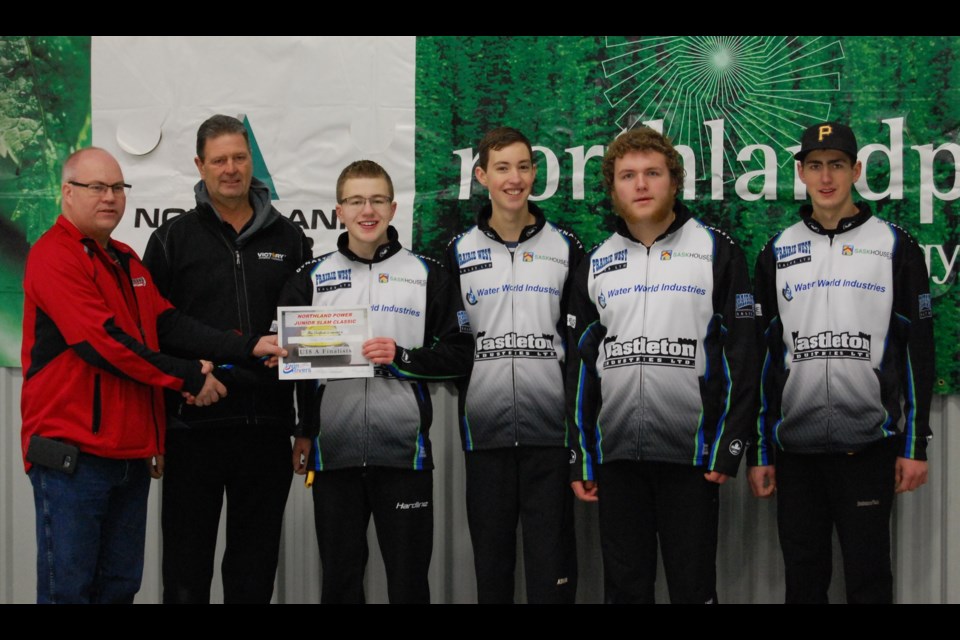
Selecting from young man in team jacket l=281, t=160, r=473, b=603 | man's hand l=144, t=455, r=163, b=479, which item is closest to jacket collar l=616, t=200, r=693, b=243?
young man in team jacket l=281, t=160, r=473, b=603

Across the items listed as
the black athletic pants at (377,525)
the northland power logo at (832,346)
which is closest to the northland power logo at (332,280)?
the black athletic pants at (377,525)

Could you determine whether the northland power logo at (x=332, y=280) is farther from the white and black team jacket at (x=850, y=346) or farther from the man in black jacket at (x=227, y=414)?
the white and black team jacket at (x=850, y=346)

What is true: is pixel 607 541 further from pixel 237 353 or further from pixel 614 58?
pixel 614 58

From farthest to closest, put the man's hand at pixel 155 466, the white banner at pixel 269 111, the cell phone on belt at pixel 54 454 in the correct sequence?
1. the white banner at pixel 269 111
2. the man's hand at pixel 155 466
3. the cell phone on belt at pixel 54 454

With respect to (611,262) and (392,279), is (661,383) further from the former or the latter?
(392,279)

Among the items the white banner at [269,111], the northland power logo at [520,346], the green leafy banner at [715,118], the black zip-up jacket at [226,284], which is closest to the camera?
the black zip-up jacket at [226,284]

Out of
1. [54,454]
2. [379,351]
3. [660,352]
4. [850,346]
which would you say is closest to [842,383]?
[850,346]

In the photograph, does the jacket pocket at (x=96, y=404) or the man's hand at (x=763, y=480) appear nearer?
the jacket pocket at (x=96, y=404)

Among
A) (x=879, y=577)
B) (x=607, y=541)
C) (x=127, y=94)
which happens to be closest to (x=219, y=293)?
(x=127, y=94)

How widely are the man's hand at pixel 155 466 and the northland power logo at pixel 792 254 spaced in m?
2.58

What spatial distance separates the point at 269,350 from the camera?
142 inches

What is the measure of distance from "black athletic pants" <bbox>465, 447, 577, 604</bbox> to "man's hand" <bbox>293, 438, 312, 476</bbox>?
67 cm

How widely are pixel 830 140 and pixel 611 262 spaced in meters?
1.01

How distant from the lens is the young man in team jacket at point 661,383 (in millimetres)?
3527
